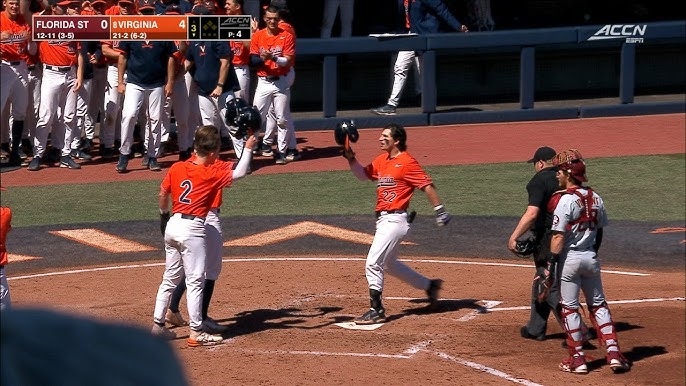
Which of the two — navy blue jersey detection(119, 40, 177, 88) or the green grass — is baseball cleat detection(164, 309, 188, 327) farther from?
navy blue jersey detection(119, 40, 177, 88)

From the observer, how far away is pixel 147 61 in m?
13.9

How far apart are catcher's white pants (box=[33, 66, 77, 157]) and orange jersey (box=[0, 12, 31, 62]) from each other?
58cm

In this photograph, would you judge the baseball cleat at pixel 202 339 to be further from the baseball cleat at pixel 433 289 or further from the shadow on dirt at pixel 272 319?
the baseball cleat at pixel 433 289

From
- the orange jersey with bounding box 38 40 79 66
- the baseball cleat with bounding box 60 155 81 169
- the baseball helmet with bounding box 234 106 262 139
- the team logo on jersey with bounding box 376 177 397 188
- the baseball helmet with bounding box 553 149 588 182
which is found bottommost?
the baseball cleat with bounding box 60 155 81 169

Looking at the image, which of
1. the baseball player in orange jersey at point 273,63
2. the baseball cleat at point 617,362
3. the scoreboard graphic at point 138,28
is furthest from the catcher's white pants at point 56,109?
the baseball cleat at point 617,362

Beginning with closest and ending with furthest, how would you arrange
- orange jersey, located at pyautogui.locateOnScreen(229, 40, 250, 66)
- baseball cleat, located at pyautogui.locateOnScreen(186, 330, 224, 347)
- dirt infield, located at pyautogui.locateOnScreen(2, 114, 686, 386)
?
dirt infield, located at pyautogui.locateOnScreen(2, 114, 686, 386)
baseball cleat, located at pyautogui.locateOnScreen(186, 330, 224, 347)
orange jersey, located at pyautogui.locateOnScreen(229, 40, 250, 66)

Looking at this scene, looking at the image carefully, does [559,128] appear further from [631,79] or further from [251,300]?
[251,300]

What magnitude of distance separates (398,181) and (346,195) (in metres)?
5.36

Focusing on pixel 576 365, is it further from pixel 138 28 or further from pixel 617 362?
pixel 138 28

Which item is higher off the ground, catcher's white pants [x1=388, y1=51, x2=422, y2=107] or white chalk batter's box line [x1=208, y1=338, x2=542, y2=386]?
catcher's white pants [x1=388, y1=51, x2=422, y2=107]

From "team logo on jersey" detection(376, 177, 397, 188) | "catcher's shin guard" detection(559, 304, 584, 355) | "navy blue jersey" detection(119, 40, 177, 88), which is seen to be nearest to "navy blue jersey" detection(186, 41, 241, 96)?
"navy blue jersey" detection(119, 40, 177, 88)

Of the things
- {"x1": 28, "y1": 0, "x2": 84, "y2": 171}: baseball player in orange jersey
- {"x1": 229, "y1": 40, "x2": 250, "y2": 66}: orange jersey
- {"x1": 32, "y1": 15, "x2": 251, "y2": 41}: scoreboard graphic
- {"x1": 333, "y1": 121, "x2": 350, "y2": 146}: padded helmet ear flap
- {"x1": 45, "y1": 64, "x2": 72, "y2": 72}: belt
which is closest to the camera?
{"x1": 333, "y1": 121, "x2": 350, "y2": 146}: padded helmet ear flap

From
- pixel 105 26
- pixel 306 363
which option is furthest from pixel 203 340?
pixel 105 26

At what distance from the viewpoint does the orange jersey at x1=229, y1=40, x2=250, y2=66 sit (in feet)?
49.0
